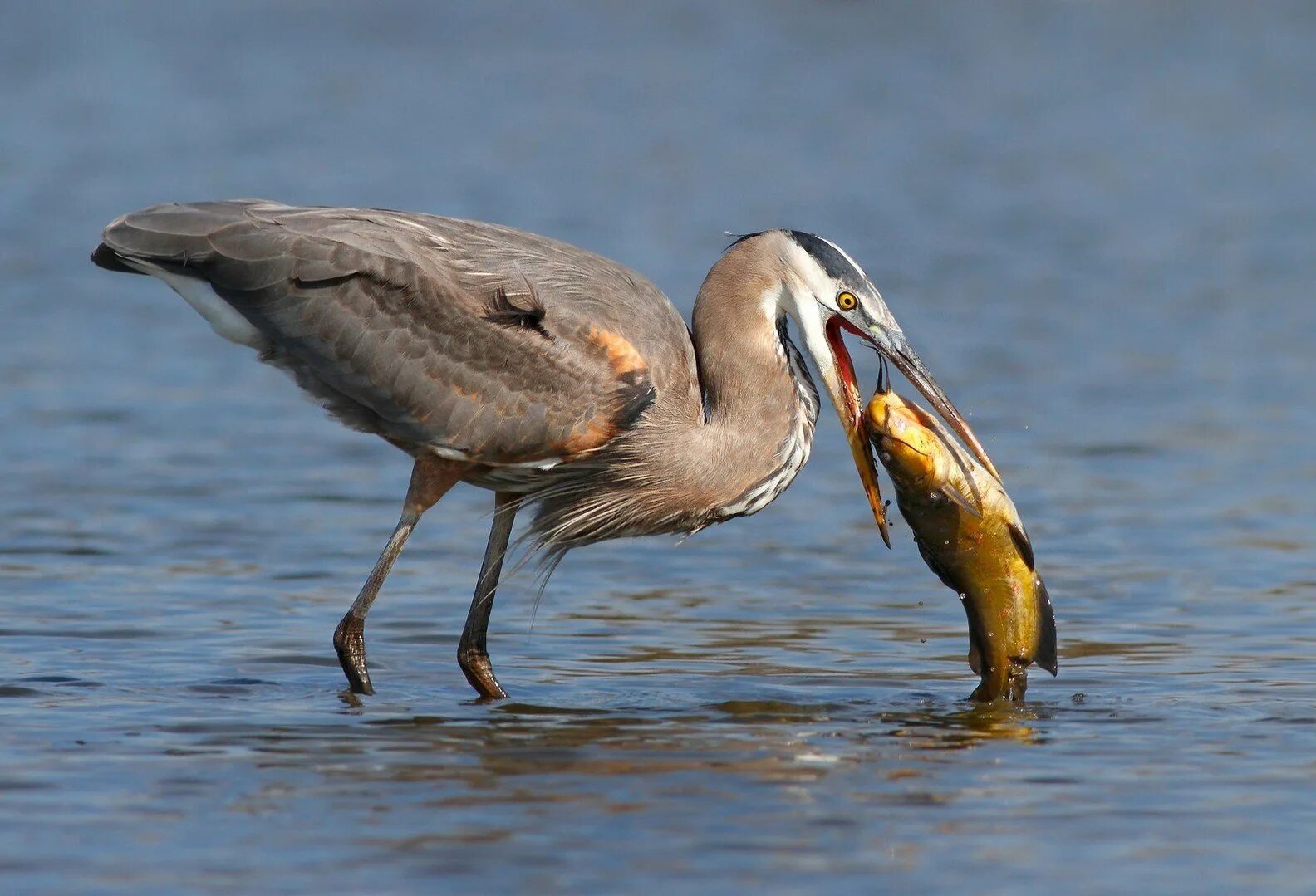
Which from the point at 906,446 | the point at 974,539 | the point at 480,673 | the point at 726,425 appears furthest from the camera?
the point at 480,673

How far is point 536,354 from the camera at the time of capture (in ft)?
25.0

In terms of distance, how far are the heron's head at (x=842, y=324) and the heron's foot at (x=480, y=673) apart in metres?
1.59

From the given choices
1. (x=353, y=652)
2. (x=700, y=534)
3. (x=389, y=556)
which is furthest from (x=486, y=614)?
(x=700, y=534)

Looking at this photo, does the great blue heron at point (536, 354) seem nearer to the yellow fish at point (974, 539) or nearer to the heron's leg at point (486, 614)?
the heron's leg at point (486, 614)

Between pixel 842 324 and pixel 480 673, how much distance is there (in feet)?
6.32

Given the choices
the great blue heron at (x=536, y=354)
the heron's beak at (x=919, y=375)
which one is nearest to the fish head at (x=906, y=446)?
the heron's beak at (x=919, y=375)

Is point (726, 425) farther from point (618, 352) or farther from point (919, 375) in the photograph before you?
point (919, 375)

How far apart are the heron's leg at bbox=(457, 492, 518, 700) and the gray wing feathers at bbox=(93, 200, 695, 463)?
574 millimetres

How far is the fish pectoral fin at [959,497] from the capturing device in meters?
7.24

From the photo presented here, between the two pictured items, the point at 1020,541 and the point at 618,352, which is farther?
the point at 618,352

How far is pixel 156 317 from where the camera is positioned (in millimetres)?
15609

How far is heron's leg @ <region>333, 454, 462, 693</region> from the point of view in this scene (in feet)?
25.7

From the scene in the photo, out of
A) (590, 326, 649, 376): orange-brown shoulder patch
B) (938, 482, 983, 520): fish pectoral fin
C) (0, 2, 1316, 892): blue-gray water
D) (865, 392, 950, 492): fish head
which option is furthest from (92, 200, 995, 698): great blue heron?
(0, 2, 1316, 892): blue-gray water

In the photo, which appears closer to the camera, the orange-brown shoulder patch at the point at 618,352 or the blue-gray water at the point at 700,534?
the blue-gray water at the point at 700,534
